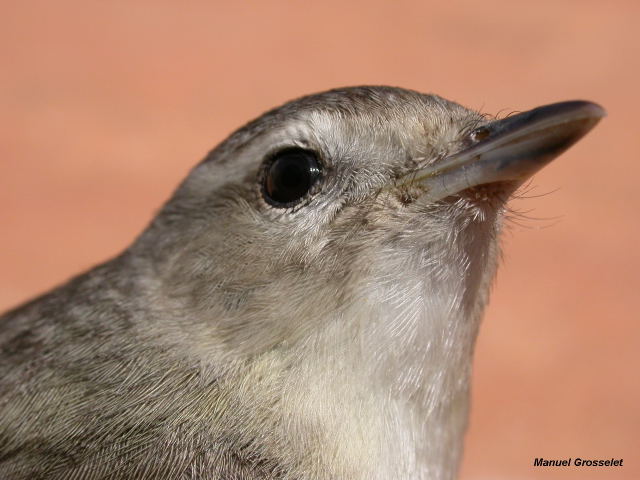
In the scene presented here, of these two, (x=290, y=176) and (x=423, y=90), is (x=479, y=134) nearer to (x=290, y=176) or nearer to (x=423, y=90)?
(x=290, y=176)

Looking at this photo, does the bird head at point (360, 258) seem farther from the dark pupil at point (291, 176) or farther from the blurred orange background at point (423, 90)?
the blurred orange background at point (423, 90)

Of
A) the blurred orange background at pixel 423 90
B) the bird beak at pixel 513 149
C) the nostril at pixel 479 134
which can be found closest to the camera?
the bird beak at pixel 513 149

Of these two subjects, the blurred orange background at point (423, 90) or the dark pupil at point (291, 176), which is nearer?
the dark pupil at point (291, 176)

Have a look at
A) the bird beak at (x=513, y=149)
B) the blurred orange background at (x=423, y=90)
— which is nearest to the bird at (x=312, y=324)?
the bird beak at (x=513, y=149)

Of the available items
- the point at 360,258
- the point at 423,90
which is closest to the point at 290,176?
the point at 360,258

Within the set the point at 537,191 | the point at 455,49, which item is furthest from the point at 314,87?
the point at 537,191

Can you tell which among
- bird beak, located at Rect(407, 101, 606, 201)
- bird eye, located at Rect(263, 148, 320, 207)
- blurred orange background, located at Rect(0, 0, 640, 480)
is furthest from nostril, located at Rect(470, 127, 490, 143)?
blurred orange background, located at Rect(0, 0, 640, 480)

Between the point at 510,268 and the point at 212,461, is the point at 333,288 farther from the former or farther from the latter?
the point at 510,268

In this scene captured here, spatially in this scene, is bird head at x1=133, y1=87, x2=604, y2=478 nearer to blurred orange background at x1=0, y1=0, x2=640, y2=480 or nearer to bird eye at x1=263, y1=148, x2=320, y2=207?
bird eye at x1=263, y1=148, x2=320, y2=207
